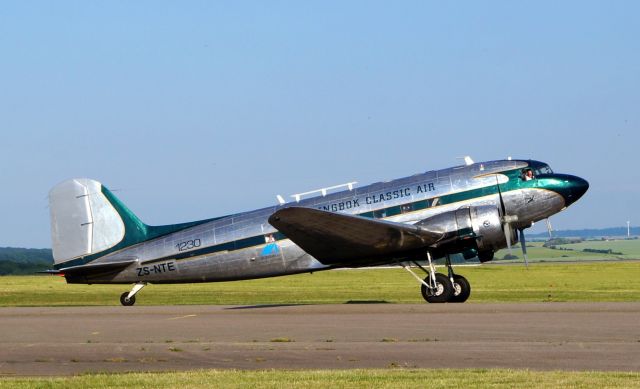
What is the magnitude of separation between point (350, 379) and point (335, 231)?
13597mm

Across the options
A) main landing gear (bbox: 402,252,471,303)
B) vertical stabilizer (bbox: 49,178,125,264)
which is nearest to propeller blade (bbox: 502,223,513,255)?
main landing gear (bbox: 402,252,471,303)

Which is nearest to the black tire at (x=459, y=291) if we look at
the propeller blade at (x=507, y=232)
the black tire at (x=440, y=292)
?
the black tire at (x=440, y=292)

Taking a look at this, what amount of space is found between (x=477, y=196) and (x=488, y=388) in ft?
53.5

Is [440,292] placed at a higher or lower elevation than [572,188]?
lower

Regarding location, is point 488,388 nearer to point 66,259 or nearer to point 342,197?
point 342,197

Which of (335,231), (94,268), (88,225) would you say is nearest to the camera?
(335,231)

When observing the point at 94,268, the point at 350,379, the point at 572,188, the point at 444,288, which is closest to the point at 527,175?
the point at 572,188

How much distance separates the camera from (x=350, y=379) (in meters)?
14.4

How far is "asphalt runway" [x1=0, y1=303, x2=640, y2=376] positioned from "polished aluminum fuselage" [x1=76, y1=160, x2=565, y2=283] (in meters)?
2.35

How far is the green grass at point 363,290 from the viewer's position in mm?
37469

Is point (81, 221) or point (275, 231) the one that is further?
point (81, 221)

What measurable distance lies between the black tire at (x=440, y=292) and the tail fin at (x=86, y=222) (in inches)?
384

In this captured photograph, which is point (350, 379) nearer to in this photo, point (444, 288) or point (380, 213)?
point (444, 288)

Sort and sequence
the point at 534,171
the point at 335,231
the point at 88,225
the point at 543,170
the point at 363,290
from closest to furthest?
the point at 335,231, the point at 534,171, the point at 543,170, the point at 88,225, the point at 363,290
